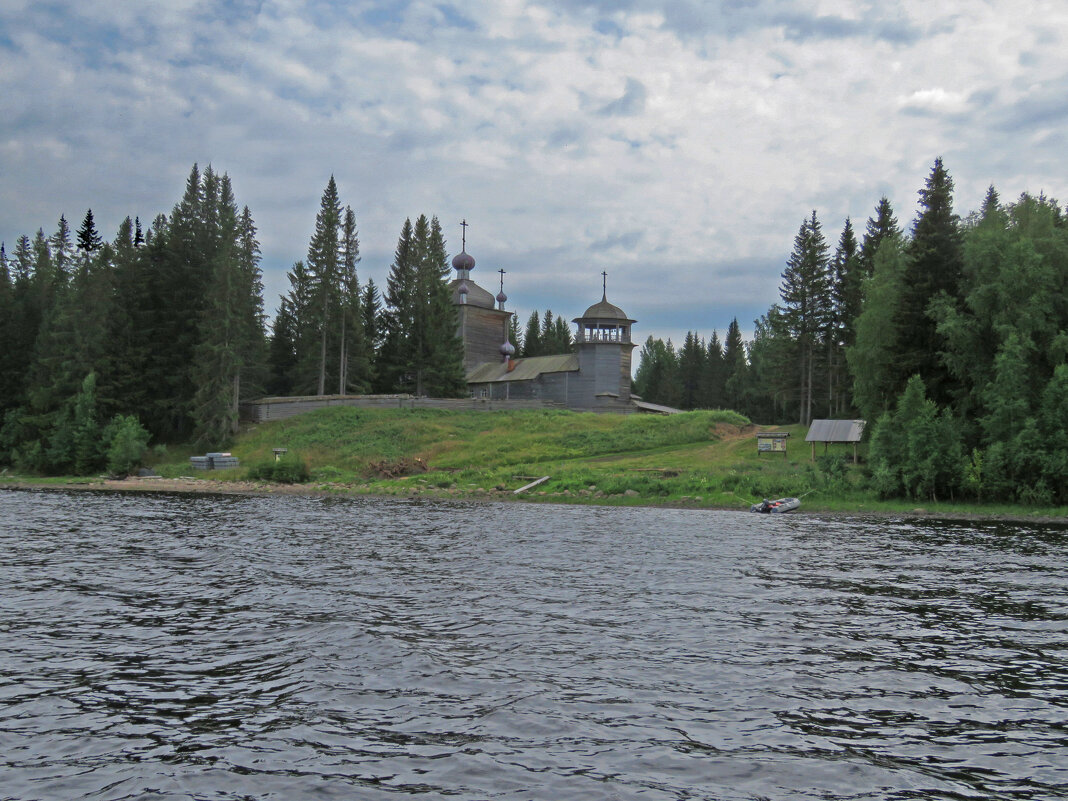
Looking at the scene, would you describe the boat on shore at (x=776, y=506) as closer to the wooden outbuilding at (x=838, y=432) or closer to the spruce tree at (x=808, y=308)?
the wooden outbuilding at (x=838, y=432)

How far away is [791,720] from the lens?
9.17 metres

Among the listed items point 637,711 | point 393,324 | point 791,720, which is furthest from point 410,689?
point 393,324

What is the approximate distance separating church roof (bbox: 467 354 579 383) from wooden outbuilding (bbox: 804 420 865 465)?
3334cm

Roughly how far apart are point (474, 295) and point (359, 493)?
4865cm

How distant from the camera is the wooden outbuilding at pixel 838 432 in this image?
45469mm

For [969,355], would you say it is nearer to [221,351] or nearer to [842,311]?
[842,311]

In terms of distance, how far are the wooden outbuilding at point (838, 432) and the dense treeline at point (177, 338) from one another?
40.2m

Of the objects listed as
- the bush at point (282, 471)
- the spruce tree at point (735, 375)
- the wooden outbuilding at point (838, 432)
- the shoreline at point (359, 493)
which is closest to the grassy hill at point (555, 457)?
the shoreline at point (359, 493)

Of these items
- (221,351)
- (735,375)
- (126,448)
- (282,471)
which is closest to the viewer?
(282,471)

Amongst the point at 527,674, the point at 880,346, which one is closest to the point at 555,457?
the point at 880,346

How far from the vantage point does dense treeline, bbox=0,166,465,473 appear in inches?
2350

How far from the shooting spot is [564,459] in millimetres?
53281

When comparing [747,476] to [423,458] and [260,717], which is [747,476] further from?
[260,717]

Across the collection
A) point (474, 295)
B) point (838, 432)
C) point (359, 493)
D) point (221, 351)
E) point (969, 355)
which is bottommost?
point (359, 493)
